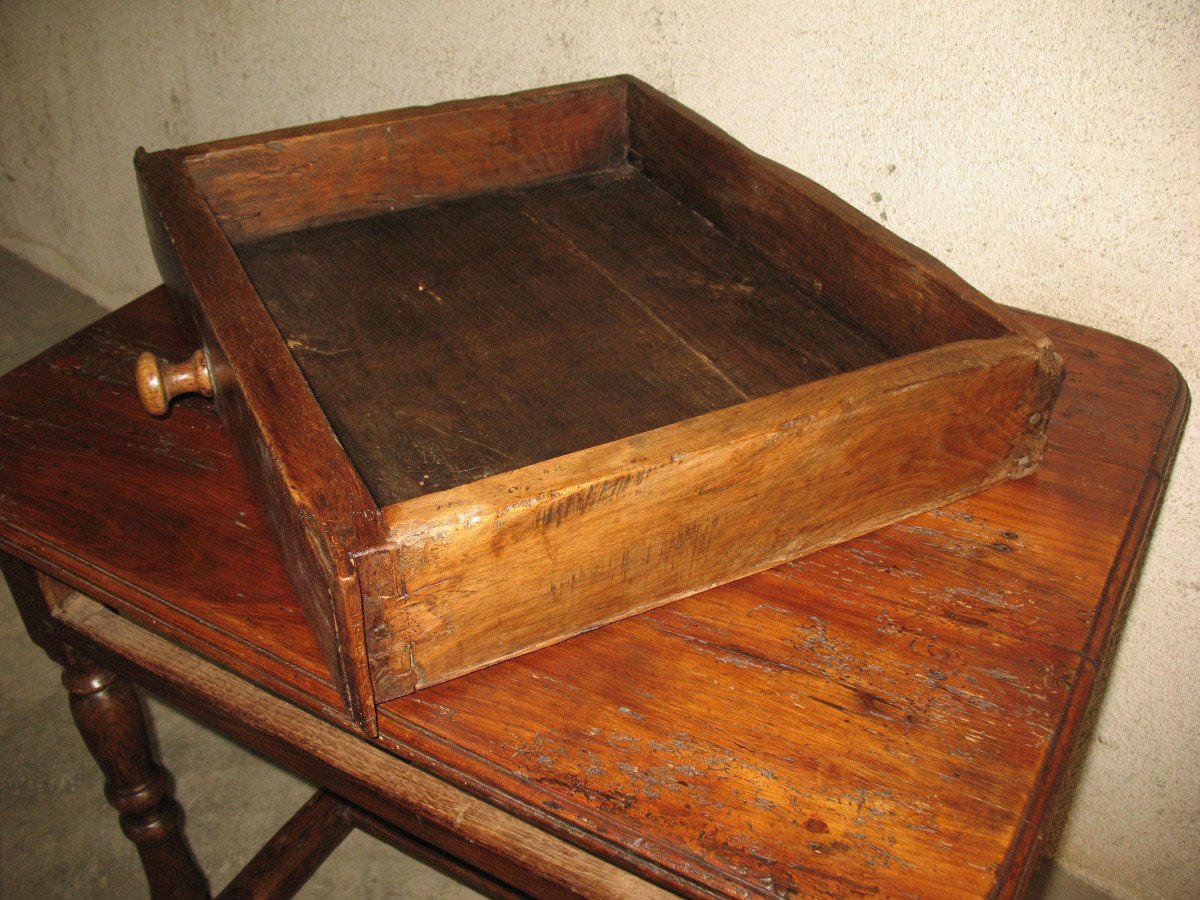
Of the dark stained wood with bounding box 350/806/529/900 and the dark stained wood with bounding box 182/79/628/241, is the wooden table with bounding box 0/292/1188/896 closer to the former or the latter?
the dark stained wood with bounding box 182/79/628/241

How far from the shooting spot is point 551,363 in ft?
3.08

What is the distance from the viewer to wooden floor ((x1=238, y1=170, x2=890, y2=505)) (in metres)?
0.86

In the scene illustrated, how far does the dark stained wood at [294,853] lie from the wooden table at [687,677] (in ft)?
1.16

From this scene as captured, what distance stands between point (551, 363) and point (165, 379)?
0.32m

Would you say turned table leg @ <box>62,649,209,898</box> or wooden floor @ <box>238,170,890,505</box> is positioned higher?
wooden floor @ <box>238,170,890,505</box>

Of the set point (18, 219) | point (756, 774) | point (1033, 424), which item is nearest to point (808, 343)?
point (1033, 424)

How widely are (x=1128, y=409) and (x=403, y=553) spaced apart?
0.72 metres

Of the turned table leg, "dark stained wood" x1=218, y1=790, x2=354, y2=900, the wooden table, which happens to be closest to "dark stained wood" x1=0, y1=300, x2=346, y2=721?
the wooden table

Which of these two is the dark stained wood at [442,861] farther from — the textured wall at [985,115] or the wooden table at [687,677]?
the textured wall at [985,115]

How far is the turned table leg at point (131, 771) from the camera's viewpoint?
98 centimetres

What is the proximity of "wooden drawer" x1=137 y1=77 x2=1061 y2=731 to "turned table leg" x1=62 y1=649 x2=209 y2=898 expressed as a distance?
1.00 feet

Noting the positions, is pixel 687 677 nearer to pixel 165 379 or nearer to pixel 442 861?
pixel 165 379

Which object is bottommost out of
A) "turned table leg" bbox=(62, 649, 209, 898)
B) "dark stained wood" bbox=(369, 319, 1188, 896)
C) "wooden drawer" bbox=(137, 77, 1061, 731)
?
"turned table leg" bbox=(62, 649, 209, 898)

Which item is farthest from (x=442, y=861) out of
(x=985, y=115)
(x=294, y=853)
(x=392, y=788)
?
(x=985, y=115)
